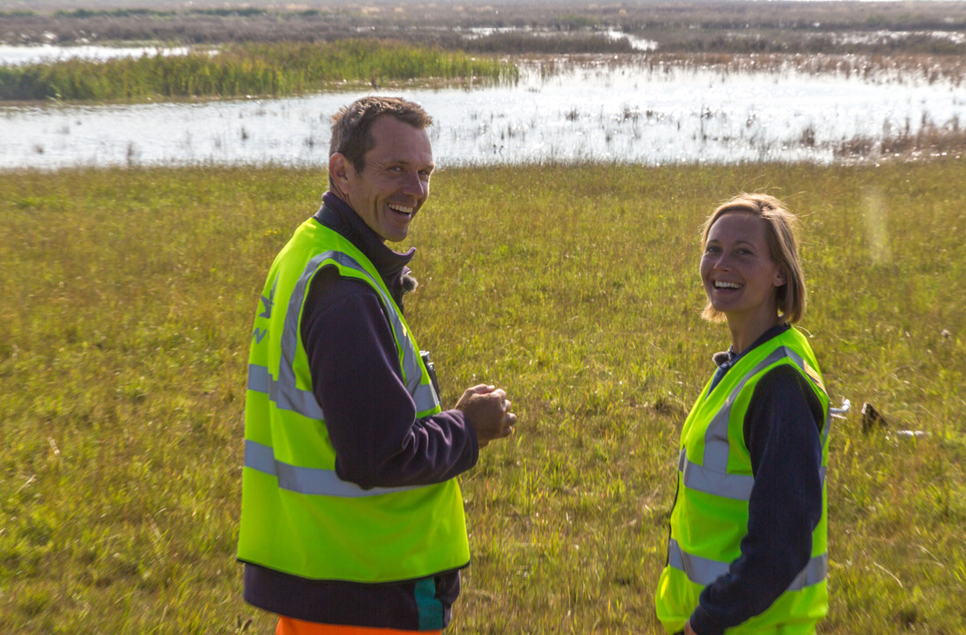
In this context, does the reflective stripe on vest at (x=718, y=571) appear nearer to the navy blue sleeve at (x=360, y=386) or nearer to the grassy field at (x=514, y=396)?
the navy blue sleeve at (x=360, y=386)

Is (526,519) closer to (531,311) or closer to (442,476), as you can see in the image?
(442,476)

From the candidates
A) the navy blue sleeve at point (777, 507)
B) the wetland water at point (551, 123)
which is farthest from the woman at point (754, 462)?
the wetland water at point (551, 123)

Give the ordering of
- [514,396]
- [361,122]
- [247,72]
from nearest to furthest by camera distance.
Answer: [361,122]
[514,396]
[247,72]

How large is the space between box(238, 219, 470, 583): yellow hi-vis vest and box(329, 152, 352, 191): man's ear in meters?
0.18

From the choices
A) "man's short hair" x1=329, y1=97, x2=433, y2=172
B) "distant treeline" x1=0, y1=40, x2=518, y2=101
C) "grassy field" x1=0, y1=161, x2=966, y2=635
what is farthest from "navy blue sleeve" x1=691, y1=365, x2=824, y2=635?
"distant treeline" x1=0, y1=40, x2=518, y2=101

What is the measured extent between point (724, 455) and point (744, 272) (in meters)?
0.60

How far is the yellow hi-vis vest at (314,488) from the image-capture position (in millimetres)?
2137

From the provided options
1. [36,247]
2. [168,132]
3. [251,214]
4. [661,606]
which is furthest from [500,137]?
[661,606]

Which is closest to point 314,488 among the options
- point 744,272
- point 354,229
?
point 354,229

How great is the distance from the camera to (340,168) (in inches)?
94.3

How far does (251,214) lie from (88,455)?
29.9 feet

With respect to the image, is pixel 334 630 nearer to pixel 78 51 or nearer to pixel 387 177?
pixel 387 177

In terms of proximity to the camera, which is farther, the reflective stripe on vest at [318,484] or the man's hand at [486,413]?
the man's hand at [486,413]

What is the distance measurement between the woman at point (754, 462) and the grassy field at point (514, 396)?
74.8 inches
